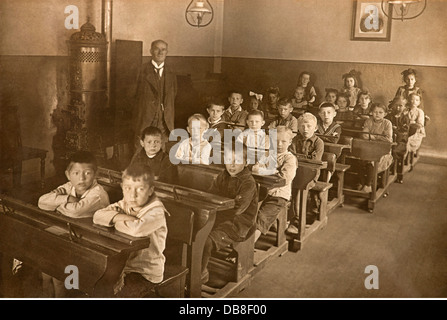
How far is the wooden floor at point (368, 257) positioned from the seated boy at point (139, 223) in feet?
2.27

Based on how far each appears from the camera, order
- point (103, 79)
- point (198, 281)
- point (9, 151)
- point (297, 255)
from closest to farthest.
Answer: point (198, 281) < point (297, 255) < point (9, 151) < point (103, 79)

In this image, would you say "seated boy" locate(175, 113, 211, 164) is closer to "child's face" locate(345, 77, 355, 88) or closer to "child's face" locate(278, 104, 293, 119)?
"child's face" locate(278, 104, 293, 119)

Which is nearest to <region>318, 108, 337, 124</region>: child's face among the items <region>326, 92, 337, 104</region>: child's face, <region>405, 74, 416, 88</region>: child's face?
<region>326, 92, 337, 104</region>: child's face

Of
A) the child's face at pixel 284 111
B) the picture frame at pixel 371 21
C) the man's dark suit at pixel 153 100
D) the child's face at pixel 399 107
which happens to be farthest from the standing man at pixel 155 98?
the picture frame at pixel 371 21

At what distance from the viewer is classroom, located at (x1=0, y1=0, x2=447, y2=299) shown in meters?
2.26

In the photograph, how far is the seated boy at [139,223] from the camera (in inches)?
79.4

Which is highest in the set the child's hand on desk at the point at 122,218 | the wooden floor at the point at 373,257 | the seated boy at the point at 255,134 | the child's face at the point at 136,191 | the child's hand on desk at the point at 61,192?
the seated boy at the point at 255,134

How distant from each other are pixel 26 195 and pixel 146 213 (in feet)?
2.97

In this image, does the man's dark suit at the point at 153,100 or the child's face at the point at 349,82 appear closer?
the man's dark suit at the point at 153,100

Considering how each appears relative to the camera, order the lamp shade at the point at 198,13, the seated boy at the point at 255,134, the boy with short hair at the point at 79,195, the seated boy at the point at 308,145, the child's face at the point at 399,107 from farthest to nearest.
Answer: the lamp shade at the point at 198,13 < the child's face at the point at 399,107 < the seated boy at the point at 255,134 < the seated boy at the point at 308,145 < the boy with short hair at the point at 79,195

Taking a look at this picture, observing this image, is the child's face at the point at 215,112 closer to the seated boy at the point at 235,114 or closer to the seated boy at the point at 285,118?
the seated boy at the point at 285,118
